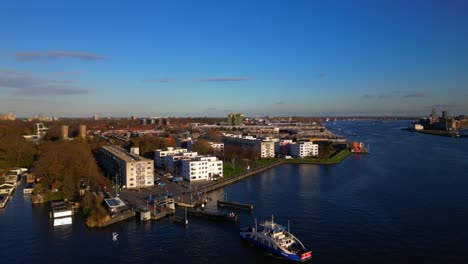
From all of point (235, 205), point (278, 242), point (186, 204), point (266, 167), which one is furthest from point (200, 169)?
point (278, 242)

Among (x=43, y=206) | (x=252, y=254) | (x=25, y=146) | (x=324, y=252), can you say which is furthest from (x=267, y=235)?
(x=25, y=146)

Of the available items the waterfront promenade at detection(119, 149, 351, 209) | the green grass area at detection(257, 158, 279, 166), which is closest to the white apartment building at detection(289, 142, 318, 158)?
the green grass area at detection(257, 158, 279, 166)

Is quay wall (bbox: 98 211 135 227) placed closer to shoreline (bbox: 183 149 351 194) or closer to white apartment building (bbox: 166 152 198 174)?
shoreline (bbox: 183 149 351 194)

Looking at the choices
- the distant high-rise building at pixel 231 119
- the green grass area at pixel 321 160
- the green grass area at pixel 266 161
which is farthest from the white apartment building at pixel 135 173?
the distant high-rise building at pixel 231 119

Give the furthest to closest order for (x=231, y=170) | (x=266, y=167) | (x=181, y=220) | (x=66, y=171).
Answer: (x=266, y=167), (x=231, y=170), (x=66, y=171), (x=181, y=220)

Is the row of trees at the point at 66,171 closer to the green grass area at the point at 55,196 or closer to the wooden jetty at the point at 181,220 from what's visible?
the green grass area at the point at 55,196

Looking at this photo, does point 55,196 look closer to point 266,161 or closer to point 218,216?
point 218,216
